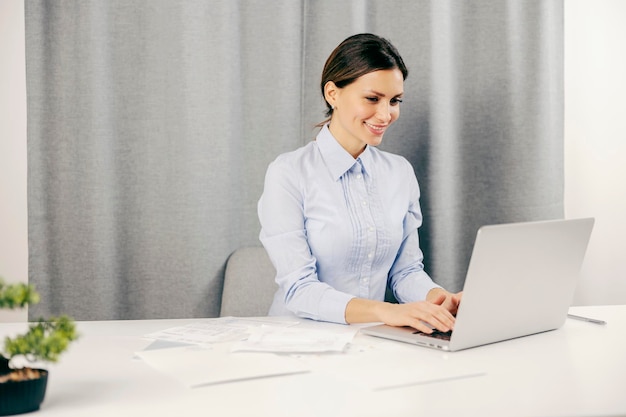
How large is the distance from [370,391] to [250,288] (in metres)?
1.24

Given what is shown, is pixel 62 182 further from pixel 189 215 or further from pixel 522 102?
pixel 522 102

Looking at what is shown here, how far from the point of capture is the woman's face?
2.08 metres

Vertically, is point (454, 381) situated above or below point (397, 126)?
below

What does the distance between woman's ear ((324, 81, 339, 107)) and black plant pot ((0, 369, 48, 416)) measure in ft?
4.36

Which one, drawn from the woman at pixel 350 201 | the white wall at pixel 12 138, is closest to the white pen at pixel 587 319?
the woman at pixel 350 201

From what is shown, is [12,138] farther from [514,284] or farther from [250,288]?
[514,284]

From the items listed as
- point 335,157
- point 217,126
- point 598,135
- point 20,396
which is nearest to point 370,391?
point 20,396

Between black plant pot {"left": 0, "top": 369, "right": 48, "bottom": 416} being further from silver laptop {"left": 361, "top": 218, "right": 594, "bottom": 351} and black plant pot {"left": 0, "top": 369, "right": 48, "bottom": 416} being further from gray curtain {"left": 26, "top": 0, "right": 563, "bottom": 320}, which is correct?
gray curtain {"left": 26, "top": 0, "right": 563, "bottom": 320}

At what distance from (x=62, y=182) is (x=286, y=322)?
106 cm

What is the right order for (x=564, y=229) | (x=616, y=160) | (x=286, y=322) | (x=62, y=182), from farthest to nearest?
(x=616, y=160), (x=62, y=182), (x=286, y=322), (x=564, y=229)

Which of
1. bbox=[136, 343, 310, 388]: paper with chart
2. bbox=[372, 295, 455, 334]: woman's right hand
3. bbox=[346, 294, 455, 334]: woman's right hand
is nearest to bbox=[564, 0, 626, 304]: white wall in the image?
bbox=[346, 294, 455, 334]: woman's right hand

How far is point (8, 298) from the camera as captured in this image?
0.99 metres

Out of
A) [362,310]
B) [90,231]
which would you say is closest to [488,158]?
[362,310]

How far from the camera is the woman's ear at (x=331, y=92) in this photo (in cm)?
214
